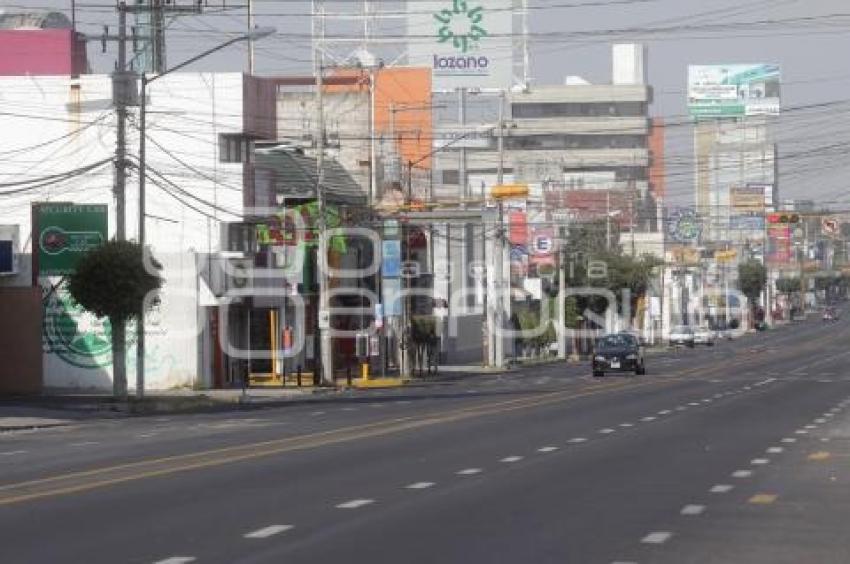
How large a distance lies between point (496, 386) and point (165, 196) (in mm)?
14073

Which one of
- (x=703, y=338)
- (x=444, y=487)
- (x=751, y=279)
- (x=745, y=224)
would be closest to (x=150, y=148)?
(x=444, y=487)

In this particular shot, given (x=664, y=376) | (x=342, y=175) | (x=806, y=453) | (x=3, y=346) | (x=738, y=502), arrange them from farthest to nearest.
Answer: (x=342, y=175) < (x=664, y=376) < (x=3, y=346) < (x=806, y=453) < (x=738, y=502)

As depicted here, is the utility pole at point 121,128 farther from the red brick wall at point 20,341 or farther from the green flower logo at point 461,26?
the green flower logo at point 461,26

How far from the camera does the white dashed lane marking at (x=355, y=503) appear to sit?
61.6ft

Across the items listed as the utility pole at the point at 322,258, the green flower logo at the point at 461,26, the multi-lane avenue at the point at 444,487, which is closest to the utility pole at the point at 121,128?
the multi-lane avenue at the point at 444,487

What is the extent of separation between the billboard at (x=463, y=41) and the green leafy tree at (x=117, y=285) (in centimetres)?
5145

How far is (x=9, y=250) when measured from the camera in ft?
186

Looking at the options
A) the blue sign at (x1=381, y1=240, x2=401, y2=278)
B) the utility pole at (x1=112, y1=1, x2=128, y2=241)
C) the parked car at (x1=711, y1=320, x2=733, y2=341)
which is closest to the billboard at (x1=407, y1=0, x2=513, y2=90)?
the blue sign at (x1=381, y1=240, x2=401, y2=278)

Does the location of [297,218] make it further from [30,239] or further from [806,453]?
[806,453]

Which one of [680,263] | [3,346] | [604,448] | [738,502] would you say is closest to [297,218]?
[3,346]

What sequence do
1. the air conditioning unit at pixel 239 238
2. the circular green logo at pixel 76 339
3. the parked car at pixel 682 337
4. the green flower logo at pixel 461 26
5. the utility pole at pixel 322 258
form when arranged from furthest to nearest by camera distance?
the parked car at pixel 682 337, the green flower logo at pixel 461 26, the air conditioning unit at pixel 239 238, the circular green logo at pixel 76 339, the utility pole at pixel 322 258

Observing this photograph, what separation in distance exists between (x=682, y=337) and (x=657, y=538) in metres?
106

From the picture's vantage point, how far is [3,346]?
58.4 metres

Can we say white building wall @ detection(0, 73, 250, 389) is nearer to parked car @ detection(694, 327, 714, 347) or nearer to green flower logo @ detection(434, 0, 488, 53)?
green flower logo @ detection(434, 0, 488, 53)
